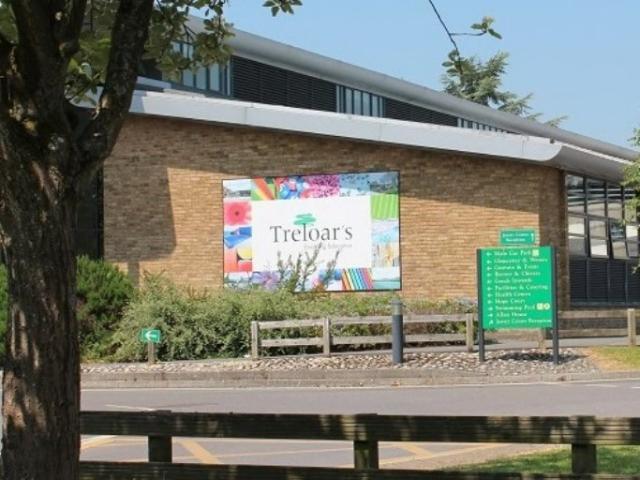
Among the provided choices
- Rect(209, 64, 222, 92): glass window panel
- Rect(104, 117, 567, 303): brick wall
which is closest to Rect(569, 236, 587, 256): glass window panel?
Rect(104, 117, 567, 303): brick wall

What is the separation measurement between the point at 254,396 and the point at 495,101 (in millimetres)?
64869

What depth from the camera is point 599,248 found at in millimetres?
31453

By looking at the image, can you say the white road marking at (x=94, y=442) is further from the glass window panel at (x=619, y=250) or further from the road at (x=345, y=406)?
the glass window panel at (x=619, y=250)

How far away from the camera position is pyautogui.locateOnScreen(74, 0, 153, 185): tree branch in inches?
217

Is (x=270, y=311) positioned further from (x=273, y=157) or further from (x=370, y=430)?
(x=370, y=430)

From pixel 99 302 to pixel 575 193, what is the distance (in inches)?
496

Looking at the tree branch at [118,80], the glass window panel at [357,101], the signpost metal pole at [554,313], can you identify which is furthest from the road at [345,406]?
the glass window panel at [357,101]

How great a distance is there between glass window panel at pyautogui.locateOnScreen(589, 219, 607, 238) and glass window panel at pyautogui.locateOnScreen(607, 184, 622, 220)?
1.69 ft

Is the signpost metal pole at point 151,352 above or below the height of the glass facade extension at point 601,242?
below

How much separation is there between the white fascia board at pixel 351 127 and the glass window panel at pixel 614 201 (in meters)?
6.72

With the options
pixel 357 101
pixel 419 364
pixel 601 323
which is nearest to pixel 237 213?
pixel 601 323

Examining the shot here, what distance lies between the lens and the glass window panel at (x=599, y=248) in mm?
31109

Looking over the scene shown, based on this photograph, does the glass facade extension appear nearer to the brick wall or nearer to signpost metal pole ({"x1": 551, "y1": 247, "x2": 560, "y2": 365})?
the brick wall

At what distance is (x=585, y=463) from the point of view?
21.2 ft
